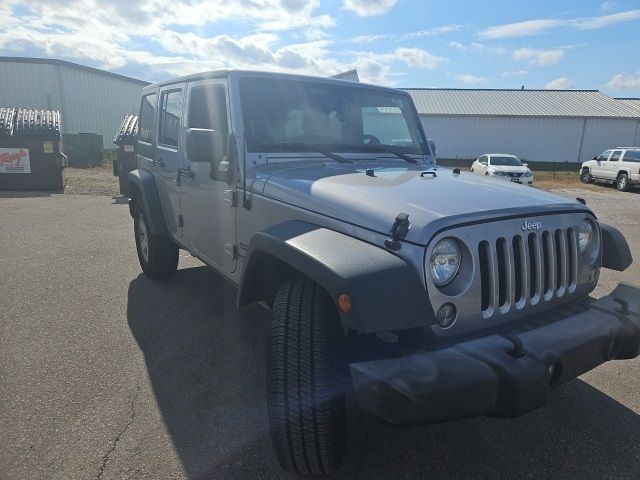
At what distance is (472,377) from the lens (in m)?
1.87

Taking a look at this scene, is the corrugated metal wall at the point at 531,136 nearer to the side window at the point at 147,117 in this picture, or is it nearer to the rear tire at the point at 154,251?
the side window at the point at 147,117

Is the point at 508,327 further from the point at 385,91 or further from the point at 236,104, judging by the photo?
the point at 385,91

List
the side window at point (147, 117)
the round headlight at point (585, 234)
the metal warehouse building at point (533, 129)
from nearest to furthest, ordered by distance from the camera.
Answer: the round headlight at point (585, 234) → the side window at point (147, 117) → the metal warehouse building at point (533, 129)

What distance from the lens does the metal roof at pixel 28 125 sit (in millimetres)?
12602

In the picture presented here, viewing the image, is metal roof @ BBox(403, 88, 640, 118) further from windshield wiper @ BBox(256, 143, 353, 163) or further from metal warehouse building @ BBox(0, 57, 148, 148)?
windshield wiper @ BBox(256, 143, 353, 163)

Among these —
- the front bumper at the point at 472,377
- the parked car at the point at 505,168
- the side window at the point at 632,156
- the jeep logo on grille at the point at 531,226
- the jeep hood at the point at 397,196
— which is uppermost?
the jeep hood at the point at 397,196

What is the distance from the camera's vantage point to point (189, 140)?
3035 mm

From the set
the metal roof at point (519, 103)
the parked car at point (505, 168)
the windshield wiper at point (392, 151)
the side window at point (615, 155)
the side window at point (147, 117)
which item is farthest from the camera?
the metal roof at point (519, 103)

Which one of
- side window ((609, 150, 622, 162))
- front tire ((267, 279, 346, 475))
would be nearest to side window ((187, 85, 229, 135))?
front tire ((267, 279, 346, 475))

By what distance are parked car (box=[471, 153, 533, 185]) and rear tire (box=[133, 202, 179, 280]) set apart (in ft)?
50.2

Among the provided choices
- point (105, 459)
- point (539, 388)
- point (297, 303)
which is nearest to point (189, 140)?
point (297, 303)

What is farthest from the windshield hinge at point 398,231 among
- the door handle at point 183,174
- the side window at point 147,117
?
the side window at point 147,117

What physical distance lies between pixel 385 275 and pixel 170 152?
10.0 feet

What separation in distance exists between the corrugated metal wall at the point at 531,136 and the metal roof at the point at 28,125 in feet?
81.9
